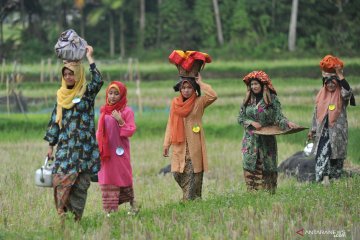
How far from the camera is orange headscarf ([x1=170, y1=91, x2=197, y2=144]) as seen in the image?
30.7 ft

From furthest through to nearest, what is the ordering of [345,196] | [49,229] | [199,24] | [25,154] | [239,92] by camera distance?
[199,24]
[239,92]
[25,154]
[345,196]
[49,229]

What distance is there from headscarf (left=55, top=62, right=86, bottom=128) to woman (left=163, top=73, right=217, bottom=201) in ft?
4.75

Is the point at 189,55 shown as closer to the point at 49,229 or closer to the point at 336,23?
the point at 49,229

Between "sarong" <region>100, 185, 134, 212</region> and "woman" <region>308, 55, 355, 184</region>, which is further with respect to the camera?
"woman" <region>308, 55, 355, 184</region>

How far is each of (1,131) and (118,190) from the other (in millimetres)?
9284

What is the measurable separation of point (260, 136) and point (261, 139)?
3cm

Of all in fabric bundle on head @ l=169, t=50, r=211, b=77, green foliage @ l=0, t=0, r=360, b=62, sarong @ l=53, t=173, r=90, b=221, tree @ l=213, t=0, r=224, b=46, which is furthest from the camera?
tree @ l=213, t=0, r=224, b=46

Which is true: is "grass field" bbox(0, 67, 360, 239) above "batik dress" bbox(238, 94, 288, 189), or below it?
below

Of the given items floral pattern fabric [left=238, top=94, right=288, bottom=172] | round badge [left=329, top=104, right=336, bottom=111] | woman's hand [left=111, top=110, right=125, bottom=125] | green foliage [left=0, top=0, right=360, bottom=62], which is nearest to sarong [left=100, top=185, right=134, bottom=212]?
woman's hand [left=111, top=110, right=125, bottom=125]

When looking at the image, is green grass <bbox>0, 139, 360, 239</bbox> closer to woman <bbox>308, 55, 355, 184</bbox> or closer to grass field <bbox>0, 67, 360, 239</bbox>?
grass field <bbox>0, 67, 360, 239</bbox>

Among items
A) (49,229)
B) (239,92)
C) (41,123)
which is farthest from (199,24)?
(49,229)

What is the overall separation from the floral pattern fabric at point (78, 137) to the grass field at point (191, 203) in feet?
1.50

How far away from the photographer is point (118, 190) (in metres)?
8.97

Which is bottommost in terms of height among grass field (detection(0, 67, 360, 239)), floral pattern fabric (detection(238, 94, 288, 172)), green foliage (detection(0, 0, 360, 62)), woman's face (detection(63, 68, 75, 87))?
grass field (detection(0, 67, 360, 239))
